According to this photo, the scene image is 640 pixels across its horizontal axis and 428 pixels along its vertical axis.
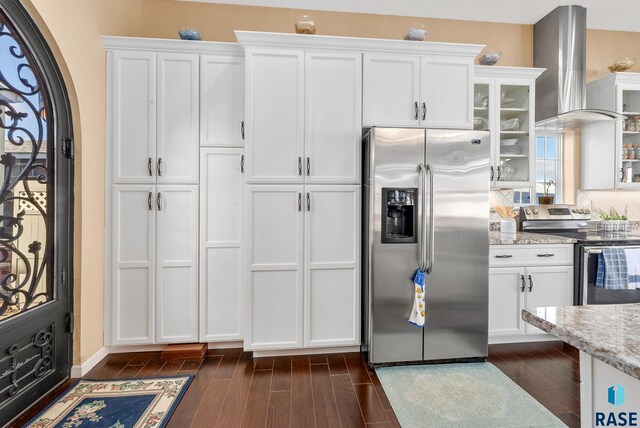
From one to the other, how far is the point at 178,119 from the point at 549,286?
3.52 meters

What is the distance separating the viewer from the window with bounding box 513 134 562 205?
3725 millimetres

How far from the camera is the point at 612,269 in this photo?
2785mm

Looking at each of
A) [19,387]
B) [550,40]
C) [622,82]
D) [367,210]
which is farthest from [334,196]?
[622,82]

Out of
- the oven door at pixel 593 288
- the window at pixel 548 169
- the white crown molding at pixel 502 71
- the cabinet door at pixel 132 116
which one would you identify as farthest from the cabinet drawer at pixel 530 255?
the cabinet door at pixel 132 116

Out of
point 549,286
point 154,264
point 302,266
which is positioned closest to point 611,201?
point 549,286

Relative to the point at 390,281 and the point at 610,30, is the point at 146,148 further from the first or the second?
the point at 610,30

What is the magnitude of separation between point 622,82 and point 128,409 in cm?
522

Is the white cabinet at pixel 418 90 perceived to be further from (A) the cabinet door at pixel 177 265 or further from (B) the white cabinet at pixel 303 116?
(A) the cabinet door at pixel 177 265

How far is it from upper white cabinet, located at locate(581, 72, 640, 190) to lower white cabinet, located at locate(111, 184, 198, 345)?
4.15 meters

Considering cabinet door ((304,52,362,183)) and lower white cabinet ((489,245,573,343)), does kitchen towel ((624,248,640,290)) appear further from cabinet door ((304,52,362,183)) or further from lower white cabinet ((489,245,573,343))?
cabinet door ((304,52,362,183))

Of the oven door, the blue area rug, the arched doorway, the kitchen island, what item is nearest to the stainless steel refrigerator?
the blue area rug

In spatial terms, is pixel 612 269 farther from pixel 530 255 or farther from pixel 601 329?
pixel 601 329

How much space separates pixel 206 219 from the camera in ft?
9.03

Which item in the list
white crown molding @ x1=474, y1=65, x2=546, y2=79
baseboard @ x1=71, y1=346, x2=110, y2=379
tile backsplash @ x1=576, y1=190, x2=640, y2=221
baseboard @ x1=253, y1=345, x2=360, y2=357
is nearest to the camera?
baseboard @ x1=71, y1=346, x2=110, y2=379
